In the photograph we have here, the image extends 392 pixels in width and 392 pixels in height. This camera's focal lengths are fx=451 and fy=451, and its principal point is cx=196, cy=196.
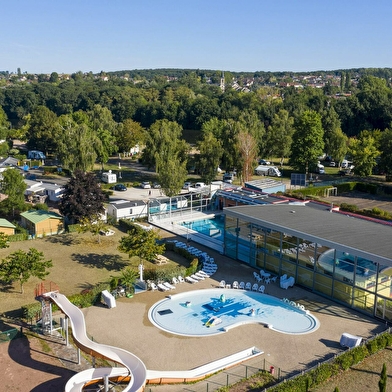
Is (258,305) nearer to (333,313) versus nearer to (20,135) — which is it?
(333,313)

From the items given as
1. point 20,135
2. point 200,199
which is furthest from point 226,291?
point 20,135

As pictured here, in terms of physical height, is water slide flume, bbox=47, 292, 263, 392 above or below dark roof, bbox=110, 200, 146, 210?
below

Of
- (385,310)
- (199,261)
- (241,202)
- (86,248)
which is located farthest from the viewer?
(241,202)

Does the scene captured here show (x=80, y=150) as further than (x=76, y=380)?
Yes

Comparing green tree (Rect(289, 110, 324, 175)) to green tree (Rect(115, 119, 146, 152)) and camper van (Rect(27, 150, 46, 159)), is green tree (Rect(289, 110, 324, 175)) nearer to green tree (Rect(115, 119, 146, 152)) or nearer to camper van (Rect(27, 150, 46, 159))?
green tree (Rect(115, 119, 146, 152))

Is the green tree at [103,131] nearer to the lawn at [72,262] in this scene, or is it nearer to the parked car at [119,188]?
the parked car at [119,188]

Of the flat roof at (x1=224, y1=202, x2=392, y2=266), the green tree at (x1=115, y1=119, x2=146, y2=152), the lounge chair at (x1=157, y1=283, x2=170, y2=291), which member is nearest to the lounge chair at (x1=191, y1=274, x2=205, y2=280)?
the lounge chair at (x1=157, y1=283, x2=170, y2=291)

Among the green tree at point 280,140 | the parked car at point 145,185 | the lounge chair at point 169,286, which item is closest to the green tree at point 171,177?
the parked car at point 145,185
